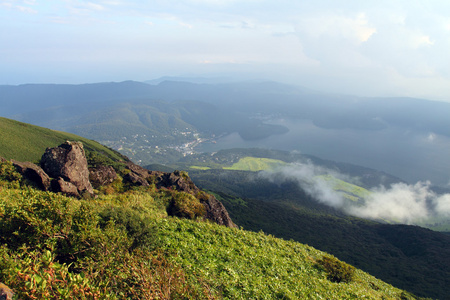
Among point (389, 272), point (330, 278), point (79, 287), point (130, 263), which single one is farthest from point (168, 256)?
point (389, 272)

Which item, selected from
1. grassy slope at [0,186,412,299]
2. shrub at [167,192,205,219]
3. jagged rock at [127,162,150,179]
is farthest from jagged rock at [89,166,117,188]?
grassy slope at [0,186,412,299]

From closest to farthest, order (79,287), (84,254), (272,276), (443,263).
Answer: (79,287) → (84,254) → (272,276) → (443,263)

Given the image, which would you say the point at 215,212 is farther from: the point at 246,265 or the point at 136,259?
the point at 136,259

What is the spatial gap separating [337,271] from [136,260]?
18.0 meters

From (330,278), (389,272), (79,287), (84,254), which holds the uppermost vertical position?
(79,287)

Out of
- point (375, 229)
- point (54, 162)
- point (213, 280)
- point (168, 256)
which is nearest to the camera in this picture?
point (213, 280)

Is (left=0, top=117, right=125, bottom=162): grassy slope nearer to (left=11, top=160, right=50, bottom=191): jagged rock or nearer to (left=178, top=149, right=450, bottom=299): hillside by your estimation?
(left=11, top=160, right=50, bottom=191): jagged rock

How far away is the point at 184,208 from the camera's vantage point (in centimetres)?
2641

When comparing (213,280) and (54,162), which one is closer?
(213,280)

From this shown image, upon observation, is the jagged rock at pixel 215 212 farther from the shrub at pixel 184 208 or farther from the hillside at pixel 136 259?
the hillside at pixel 136 259

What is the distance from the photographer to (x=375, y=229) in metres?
103

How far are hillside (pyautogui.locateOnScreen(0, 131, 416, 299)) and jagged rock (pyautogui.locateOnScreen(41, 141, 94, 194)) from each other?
4.65 m

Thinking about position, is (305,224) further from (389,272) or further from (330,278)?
(330,278)

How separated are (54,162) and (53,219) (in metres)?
21.4
